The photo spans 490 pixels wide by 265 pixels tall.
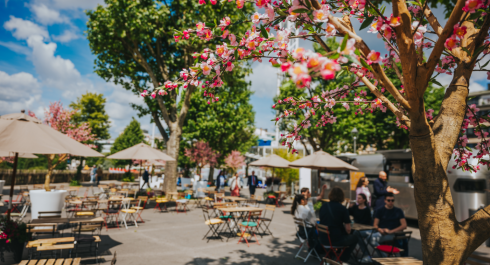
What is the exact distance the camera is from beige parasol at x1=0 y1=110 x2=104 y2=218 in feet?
15.5

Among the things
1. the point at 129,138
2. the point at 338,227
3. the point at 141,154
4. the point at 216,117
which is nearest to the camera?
the point at 338,227

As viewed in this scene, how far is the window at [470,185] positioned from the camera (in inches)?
357

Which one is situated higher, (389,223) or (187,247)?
(389,223)

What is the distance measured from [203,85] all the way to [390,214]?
5.39m

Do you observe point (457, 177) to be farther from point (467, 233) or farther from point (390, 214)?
point (467, 233)

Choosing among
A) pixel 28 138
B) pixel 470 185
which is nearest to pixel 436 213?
pixel 28 138

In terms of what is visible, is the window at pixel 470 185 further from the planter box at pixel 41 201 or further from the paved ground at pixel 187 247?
the planter box at pixel 41 201

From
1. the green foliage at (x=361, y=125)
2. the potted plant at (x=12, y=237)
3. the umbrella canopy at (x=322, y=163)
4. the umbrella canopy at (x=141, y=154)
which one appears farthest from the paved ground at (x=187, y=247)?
the green foliage at (x=361, y=125)

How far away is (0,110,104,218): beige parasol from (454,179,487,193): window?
11308mm

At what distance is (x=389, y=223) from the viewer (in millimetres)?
6086

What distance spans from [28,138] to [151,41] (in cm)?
986

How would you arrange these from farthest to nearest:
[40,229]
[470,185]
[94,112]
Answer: [94,112], [470,185], [40,229]

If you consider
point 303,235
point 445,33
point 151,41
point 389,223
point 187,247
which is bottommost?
point 187,247

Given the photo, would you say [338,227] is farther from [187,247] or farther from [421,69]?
[421,69]
